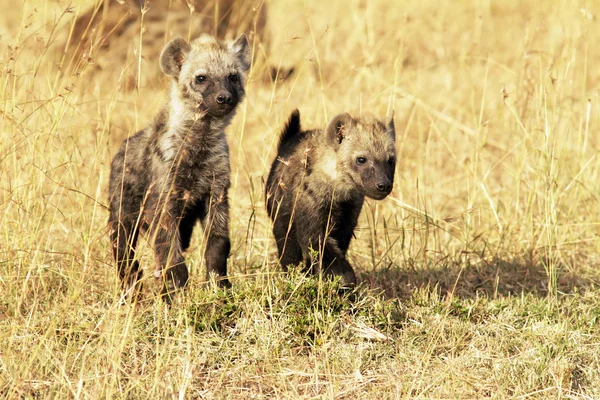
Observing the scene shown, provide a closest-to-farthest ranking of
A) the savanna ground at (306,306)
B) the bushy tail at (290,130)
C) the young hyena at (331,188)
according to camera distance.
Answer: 1. the savanna ground at (306,306)
2. the young hyena at (331,188)
3. the bushy tail at (290,130)

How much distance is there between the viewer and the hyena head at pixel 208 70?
5595 millimetres

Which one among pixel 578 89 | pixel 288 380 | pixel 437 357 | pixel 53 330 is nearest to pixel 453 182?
pixel 578 89

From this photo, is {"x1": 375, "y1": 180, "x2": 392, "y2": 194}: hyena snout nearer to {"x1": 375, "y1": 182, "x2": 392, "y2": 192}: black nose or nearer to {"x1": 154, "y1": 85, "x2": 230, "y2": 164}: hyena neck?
{"x1": 375, "y1": 182, "x2": 392, "y2": 192}: black nose

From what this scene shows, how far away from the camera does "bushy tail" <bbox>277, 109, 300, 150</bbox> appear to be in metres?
6.19

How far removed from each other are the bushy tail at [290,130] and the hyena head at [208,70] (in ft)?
1.48

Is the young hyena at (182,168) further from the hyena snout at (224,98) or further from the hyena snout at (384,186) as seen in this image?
the hyena snout at (384,186)

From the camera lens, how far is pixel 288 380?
468cm

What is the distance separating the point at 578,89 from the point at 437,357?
22.2 ft

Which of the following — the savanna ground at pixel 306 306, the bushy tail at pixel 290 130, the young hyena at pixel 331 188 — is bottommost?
the savanna ground at pixel 306 306

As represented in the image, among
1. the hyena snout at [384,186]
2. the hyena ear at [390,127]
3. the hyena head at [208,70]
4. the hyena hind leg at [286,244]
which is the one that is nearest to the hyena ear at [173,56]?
the hyena head at [208,70]

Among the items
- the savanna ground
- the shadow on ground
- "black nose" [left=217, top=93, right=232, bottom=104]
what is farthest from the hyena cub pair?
the shadow on ground

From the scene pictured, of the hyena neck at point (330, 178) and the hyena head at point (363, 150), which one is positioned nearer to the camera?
the hyena head at point (363, 150)

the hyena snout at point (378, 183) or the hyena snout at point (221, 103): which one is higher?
the hyena snout at point (221, 103)

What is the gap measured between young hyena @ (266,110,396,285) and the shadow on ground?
19.1 inches
